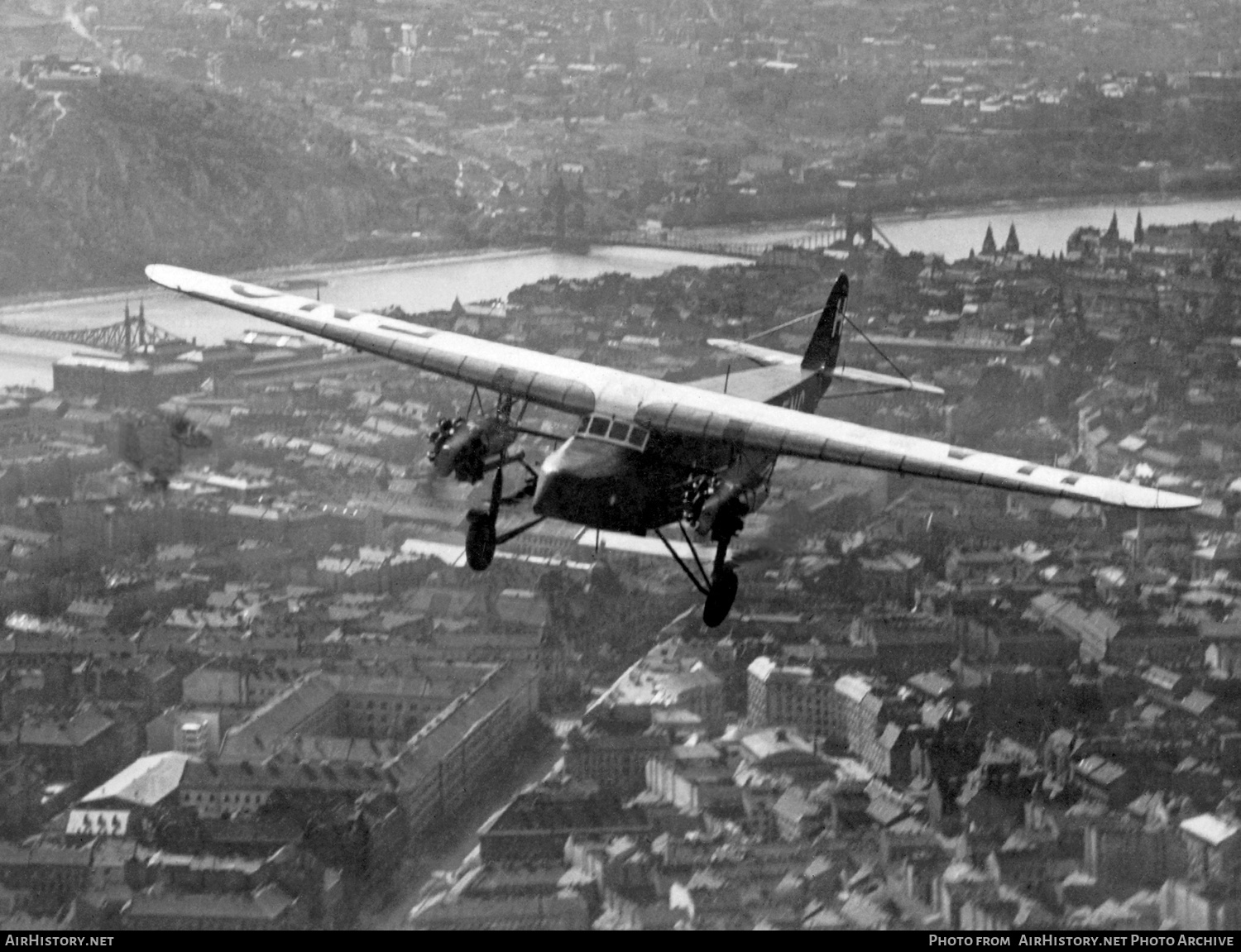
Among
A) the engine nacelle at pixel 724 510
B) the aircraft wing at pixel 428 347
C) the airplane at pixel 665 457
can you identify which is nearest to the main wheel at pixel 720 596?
the airplane at pixel 665 457

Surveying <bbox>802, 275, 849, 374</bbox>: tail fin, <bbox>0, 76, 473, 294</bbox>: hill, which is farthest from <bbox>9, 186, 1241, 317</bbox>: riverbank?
<bbox>802, 275, 849, 374</bbox>: tail fin

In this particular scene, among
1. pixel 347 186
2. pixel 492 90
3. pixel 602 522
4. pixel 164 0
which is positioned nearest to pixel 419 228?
pixel 347 186

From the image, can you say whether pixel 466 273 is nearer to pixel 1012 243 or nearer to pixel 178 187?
pixel 178 187

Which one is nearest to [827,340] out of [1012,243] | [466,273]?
[466,273]

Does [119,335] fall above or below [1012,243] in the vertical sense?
below

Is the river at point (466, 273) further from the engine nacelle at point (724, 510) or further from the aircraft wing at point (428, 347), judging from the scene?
the engine nacelle at point (724, 510)
